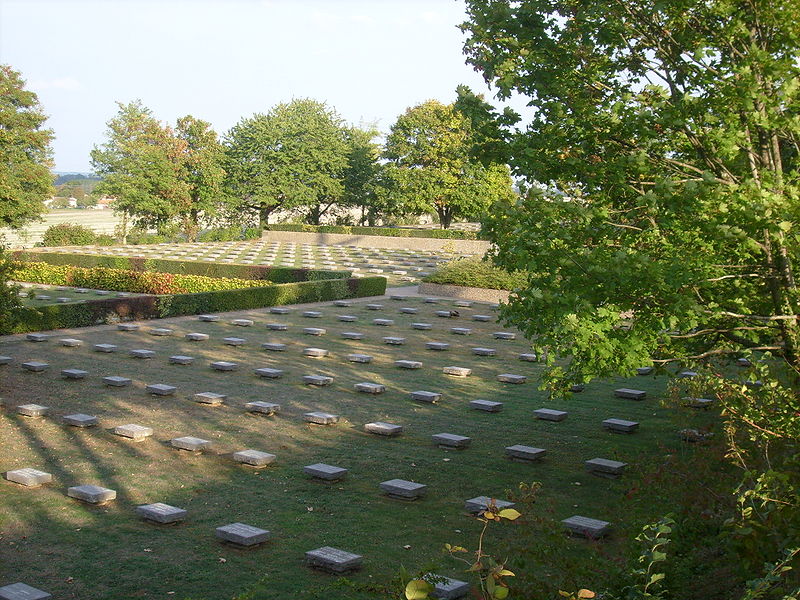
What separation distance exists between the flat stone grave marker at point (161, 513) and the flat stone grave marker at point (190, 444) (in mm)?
2319

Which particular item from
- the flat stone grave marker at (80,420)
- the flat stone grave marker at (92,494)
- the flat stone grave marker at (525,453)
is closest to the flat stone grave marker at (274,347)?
the flat stone grave marker at (80,420)

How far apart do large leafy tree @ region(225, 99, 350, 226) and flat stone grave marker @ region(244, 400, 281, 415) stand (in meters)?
45.1

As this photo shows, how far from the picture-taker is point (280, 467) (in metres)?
10.8

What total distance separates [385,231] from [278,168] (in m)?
9.35

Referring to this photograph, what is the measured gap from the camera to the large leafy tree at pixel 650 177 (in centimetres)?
689

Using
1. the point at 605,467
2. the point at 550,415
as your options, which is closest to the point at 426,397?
the point at 550,415

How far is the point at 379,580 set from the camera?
7.44 m

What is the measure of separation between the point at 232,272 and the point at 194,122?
99.3ft

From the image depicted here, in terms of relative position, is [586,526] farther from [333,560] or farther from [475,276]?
[475,276]

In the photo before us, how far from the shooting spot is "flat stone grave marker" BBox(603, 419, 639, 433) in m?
12.8

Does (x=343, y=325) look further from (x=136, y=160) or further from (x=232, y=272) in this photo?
(x=136, y=160)

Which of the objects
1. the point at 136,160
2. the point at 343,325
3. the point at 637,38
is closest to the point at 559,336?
the point at 637,38

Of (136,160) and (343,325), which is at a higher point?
(136,160)

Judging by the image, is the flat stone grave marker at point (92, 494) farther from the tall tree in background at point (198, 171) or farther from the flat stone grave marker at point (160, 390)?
the tall tree in background at point (198, 171)
